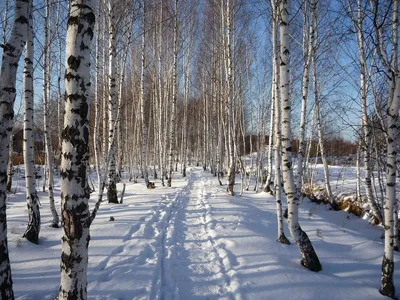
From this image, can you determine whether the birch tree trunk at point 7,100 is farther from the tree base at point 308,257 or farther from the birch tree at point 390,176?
the birch tree at point 390,176

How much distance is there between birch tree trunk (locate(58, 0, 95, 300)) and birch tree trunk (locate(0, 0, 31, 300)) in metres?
0.70

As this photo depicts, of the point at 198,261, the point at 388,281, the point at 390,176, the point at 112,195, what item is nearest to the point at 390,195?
the point at 390,176

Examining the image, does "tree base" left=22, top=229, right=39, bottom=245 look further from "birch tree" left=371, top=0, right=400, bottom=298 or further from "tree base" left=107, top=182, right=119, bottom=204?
"birch tree" left=371, top=0, right=400, bottom=298

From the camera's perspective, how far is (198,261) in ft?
12.9

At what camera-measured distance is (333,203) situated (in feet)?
30.6

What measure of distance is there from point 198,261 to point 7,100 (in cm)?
342

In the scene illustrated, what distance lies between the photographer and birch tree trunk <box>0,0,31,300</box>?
90.4 inches

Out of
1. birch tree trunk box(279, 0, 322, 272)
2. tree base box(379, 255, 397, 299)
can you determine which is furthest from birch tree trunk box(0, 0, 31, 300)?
tree base box(379, 255, 397, 299)

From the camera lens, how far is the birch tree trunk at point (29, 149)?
409cm

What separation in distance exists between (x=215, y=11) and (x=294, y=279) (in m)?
11.5

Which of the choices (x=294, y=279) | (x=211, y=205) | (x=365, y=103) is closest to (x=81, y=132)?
(x=294, y=279)

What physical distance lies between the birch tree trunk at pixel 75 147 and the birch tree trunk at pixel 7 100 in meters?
0.70

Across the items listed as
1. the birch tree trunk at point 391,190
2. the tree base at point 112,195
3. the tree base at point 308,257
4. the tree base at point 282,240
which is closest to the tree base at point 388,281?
the birch tree trunk at point 391,190

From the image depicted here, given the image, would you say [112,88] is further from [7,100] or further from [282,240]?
[282,240]
